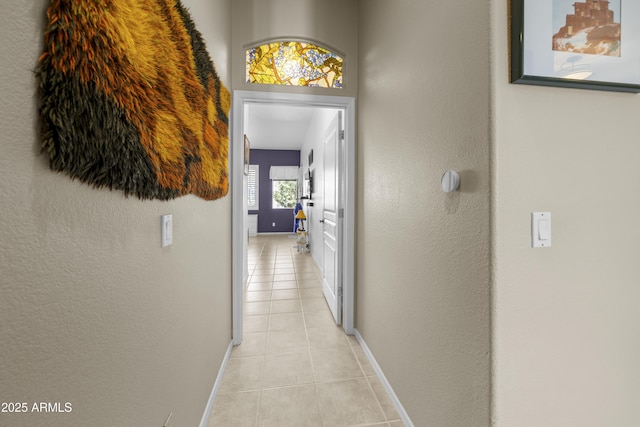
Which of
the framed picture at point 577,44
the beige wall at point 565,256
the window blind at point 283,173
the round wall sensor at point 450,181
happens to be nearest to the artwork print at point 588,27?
the framed picture at point 577,44

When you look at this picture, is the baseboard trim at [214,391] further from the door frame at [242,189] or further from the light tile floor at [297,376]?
the door frame at [242,189]

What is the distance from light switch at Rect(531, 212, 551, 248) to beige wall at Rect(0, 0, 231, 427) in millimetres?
1259

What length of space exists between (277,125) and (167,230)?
541cm

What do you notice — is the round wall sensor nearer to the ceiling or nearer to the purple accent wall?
the ceiling

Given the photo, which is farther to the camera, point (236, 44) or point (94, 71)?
point (236, 44)

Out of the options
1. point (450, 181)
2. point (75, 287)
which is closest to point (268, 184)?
point (450, 181)

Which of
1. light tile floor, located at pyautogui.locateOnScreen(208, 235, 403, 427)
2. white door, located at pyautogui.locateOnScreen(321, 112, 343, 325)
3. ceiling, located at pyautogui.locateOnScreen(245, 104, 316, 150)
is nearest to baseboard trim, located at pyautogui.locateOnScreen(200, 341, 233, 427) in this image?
light tile floor, located at pyautogui.locateOnScreen(208, 235, 403, 427)

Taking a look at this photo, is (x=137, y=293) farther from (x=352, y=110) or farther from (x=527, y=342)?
(x=352, y=110)

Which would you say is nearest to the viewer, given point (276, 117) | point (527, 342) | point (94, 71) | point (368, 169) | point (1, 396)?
point (1, 396)

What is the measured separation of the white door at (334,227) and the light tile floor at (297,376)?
0.73 feet

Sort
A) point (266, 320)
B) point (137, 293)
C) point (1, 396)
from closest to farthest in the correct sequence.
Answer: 1. point (1, 396)
2. point (137, 293)
3. point (266, 320)

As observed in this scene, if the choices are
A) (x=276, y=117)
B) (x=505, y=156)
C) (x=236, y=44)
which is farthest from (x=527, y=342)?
(x=276, y=117)

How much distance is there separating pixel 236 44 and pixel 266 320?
2455 millimetres

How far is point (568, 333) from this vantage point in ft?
3.00
